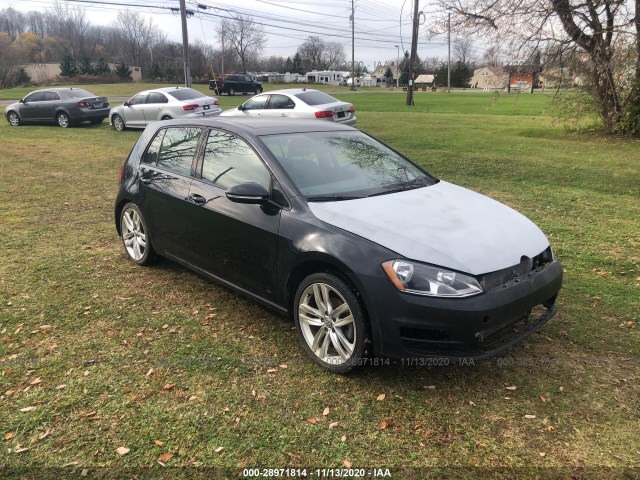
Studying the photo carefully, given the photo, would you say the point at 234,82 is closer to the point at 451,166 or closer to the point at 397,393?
the point at 451,166

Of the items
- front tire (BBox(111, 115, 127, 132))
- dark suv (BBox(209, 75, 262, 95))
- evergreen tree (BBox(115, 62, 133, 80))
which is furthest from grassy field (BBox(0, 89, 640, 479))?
evergreen tree (BBox(115, 62, 133, 80))

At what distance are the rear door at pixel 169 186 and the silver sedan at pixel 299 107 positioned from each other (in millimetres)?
10102

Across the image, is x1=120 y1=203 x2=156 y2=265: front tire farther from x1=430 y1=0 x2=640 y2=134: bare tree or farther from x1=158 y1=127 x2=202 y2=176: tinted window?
x1=430 y1=0 x2=640 y2=134: bare tree

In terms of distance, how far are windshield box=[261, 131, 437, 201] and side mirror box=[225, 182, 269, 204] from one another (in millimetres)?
268

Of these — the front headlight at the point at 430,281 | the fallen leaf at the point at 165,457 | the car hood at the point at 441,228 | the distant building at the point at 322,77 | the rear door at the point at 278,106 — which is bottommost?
the fallen leaf at the point at 165,457

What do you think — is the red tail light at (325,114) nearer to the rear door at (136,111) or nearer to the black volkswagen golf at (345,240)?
the rear door at (136,111)

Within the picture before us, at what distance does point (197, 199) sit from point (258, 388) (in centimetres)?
174

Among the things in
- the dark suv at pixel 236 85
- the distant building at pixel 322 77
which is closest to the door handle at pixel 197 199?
the dark suv at pixel 236 85

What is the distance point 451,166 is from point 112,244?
748cm

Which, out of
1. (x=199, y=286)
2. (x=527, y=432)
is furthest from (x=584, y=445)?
(x=199, y=286)

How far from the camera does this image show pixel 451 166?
1107cm

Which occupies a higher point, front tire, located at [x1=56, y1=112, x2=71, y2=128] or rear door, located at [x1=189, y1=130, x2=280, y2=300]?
front tire, located at [x1=56, y1=112, x2=71, y2=128]

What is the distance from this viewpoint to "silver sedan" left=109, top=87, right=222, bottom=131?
17.1 metres

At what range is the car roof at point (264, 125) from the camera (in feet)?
13.8
